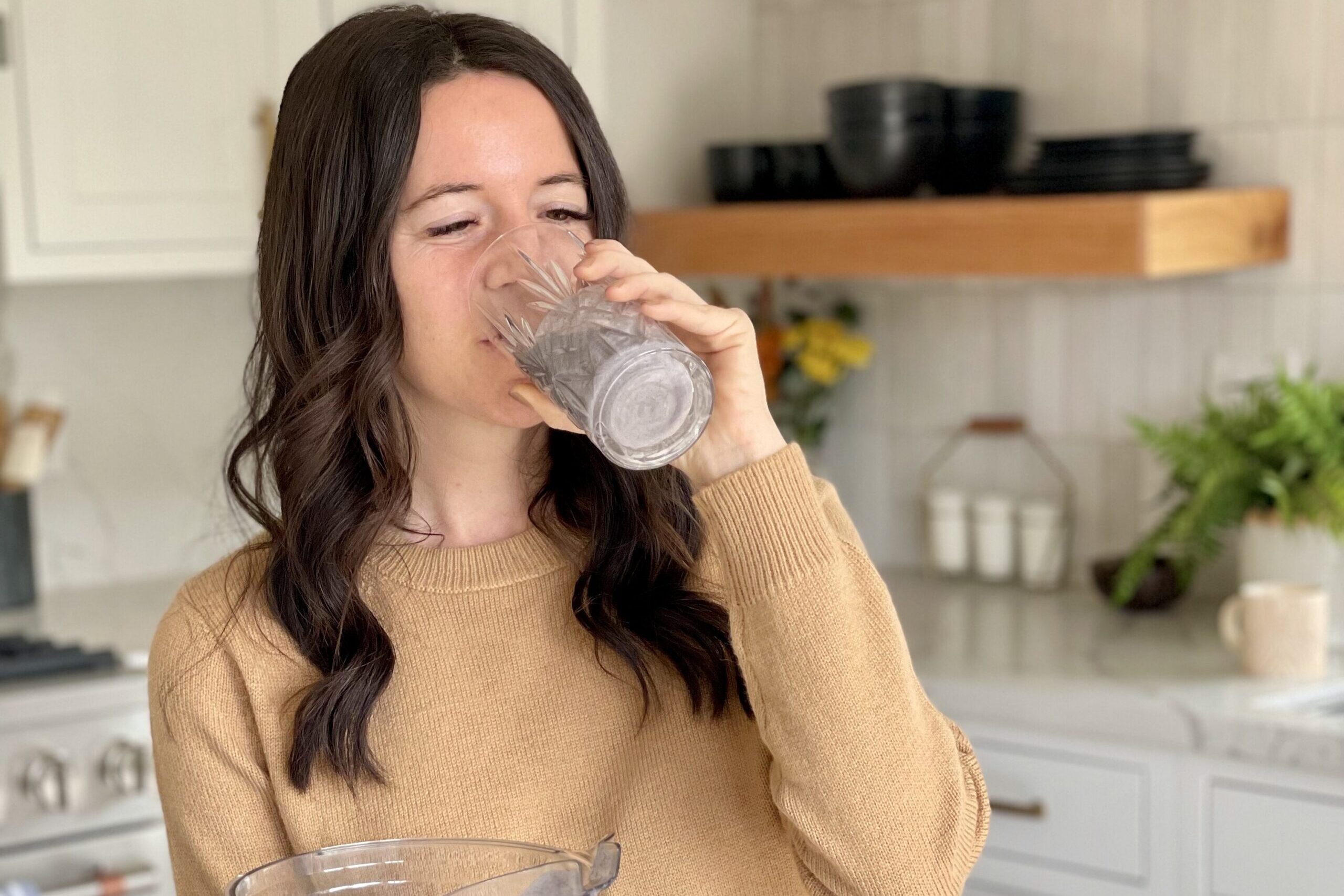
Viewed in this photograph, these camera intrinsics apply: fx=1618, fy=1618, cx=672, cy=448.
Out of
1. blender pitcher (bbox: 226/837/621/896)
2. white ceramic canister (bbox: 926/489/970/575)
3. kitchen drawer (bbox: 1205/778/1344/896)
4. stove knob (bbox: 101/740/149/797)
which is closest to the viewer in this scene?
blender pitcher (bbox: 226/837/621/896)

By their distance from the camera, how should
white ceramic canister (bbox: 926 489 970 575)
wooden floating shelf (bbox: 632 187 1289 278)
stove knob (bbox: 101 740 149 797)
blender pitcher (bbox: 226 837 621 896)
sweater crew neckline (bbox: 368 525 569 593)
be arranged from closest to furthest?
blender pitcher (bbox: 226 837 621 896) → sweater crew neckline (bbox: 368 525 569 593) → stove knob (bbox: 101 740 149 797) → wooden floating shelf (bbox: 632 187 1289 278) → white ceramic canister (bbox: 926 489 970 575)

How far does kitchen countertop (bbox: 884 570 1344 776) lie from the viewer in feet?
6.73

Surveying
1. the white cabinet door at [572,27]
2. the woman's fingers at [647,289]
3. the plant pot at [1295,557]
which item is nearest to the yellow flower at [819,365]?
the white cabinet door at [572,27]

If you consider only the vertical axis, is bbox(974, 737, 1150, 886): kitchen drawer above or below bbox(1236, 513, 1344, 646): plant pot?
below

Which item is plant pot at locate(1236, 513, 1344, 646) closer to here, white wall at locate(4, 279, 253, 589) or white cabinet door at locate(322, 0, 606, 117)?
white cabinet door at locate(322, 0, 606, 117)

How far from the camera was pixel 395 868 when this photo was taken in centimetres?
83

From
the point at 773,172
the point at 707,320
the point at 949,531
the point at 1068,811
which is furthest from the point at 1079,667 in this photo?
the point at 707,320

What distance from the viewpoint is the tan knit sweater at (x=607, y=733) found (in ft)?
3.18

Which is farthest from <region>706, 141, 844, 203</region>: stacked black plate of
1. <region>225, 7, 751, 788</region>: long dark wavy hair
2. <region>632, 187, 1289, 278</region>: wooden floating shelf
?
<region>225, 7, 751, 788</region>: long dark wavy hair

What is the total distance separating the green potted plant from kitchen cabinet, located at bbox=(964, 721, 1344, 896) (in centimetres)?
42

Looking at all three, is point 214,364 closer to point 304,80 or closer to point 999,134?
point 999,134

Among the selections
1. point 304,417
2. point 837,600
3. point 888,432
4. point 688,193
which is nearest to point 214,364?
point 688,193

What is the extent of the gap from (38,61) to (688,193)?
1270 mm

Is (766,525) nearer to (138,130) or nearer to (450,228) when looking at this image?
(450,228)
